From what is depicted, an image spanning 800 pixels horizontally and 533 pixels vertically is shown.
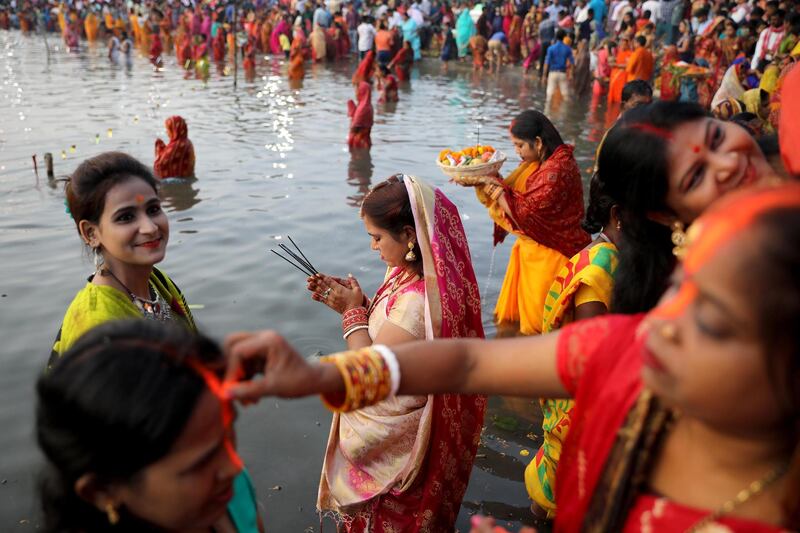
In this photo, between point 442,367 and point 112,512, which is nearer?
point 112,512

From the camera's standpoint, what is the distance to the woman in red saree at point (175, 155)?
9.05 meters

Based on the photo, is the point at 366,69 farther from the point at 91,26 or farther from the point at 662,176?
the point at 91,26

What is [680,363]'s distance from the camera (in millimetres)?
1099

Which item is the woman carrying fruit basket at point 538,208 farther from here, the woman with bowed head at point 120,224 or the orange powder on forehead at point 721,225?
the orange powder on forehead at point 721,225

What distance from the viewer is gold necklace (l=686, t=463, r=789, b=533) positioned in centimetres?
118

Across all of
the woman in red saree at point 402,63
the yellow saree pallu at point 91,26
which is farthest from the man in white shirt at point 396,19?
the yellow saree pallu at point 91,26

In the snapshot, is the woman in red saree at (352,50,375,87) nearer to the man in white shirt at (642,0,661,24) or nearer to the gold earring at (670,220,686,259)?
the man in white shirt at (642,0,661,24)

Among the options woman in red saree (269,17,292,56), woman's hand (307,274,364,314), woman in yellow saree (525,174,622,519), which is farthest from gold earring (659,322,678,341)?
woman in red saree (269,17,292,56)

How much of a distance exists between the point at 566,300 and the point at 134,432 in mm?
1841

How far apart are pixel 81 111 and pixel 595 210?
545 inches

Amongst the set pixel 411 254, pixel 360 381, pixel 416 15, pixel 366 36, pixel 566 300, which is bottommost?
pixel 566 300

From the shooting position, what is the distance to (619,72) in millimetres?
15141

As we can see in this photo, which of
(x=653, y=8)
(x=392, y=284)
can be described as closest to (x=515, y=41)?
(x=653, y=8)

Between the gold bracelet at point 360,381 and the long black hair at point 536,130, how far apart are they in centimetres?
375
